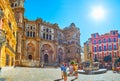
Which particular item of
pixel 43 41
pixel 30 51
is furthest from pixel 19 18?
pixel 43 41

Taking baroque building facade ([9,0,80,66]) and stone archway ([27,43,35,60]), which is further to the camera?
stone archway ([27,43,35,60])

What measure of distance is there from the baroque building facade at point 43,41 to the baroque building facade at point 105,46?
6665mm

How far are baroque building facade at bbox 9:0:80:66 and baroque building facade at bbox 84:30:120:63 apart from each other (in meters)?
6.66

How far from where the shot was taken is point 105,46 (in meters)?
69.4

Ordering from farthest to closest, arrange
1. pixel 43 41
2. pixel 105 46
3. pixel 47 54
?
pixel 105 46 → pixel 47 54 → pixel 43 41

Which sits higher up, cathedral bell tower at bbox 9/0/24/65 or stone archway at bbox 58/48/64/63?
cathedral bell tower at bbox 9/0/24/65

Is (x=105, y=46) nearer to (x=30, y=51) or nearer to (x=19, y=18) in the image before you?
(x=30, y=51)

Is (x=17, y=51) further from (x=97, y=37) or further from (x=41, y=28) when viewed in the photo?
(x=97, y=37)

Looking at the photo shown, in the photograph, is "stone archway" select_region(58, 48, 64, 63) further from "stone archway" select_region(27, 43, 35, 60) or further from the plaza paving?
the plaza paving

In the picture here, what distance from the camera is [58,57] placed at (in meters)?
63.7

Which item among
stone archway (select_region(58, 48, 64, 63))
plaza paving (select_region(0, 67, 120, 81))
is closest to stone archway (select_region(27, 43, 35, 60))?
stone archway (select_region(58, 48, 64, 63))

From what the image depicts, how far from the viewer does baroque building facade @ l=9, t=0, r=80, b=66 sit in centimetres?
5022

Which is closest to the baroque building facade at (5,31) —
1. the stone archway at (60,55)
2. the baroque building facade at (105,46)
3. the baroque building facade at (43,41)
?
the baroque building facade at (43,41)

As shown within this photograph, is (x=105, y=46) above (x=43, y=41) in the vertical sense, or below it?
below
